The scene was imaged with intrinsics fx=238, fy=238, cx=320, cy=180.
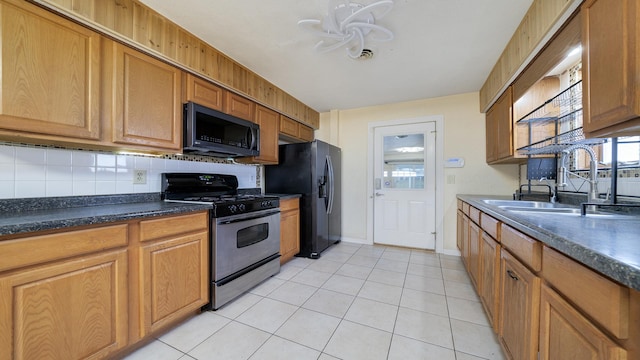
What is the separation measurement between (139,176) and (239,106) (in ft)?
3.63

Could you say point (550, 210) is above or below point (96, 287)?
above

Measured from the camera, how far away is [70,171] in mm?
1609

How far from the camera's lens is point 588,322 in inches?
26.9

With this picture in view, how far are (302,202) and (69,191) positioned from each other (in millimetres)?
2165

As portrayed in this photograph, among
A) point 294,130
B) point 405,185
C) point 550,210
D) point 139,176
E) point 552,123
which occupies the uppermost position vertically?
point 294,130

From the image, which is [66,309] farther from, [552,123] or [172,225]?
[552,123]

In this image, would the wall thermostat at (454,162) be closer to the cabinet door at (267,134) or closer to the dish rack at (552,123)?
the dish rack at (552,123)

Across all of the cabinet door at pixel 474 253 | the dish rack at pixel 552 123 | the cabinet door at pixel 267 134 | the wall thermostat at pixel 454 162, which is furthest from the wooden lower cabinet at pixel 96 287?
the wall thermostat at pixel 454 162

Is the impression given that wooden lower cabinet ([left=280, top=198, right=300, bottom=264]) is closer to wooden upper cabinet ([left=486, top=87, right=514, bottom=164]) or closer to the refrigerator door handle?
the refrigerator door handle

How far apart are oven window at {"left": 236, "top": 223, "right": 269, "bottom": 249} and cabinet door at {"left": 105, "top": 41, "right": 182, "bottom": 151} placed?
887 mm

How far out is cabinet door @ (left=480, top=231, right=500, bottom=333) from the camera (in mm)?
1453

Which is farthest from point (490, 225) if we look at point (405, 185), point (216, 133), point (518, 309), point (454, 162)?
point (216, 133)

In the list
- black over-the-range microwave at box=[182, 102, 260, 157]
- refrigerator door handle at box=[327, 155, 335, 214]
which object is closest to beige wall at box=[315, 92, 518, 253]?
refrigerator door handle at box=[327, 155, 335, 214]

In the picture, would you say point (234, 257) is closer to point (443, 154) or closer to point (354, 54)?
point (354, 54)
